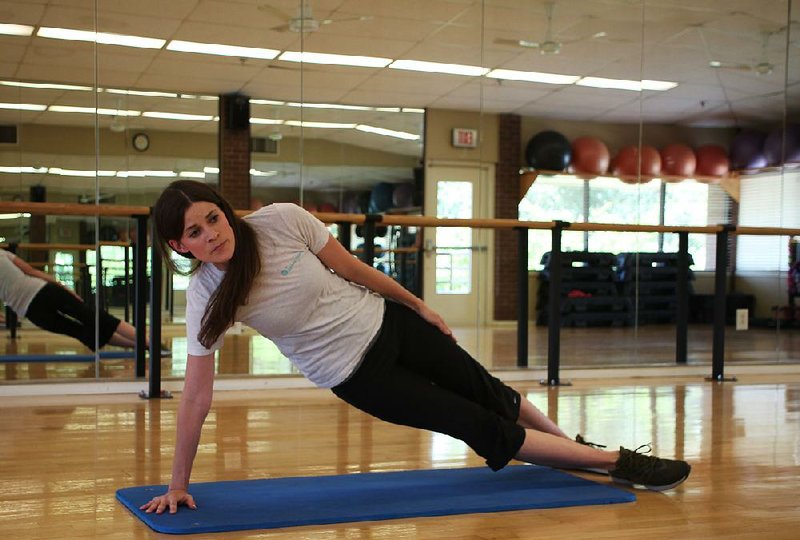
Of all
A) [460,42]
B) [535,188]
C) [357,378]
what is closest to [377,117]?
[460,42]

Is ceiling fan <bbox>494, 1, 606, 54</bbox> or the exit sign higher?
ceiling fan <bbox>494, 1, 606, 54</bbox>

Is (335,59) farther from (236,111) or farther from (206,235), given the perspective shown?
(206,235)

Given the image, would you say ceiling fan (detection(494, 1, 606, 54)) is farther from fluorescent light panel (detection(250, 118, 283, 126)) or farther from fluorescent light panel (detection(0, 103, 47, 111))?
fluorescent light panel (detection(0, 103, 47, 111))

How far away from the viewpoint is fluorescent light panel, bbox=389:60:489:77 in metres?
5.57

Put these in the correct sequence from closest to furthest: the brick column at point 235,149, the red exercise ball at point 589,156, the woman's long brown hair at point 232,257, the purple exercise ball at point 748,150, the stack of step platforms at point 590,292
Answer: the woman's long brown hair at point 232,257 → the brick column at point 235,149 → the stack of step platforms at point 590,292 → the red exercise ball at point 589,156 → the purple exercise ball at point 748,150

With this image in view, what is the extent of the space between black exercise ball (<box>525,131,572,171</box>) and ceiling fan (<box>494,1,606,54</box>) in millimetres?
535

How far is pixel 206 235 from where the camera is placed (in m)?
2.08

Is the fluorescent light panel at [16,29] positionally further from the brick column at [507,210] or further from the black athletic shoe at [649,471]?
the black athletic shoe at [649,471]

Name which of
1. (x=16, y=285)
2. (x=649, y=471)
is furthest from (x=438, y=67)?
(x=649, y=471)

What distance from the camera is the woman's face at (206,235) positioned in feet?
6.77

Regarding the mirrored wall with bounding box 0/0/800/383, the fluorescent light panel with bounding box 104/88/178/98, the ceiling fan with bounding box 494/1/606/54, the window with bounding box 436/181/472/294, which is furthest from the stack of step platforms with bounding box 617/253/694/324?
the fluorescent light panel with bounding box 104/88/178/98

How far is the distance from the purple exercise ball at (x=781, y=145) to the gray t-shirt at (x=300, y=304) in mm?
5114

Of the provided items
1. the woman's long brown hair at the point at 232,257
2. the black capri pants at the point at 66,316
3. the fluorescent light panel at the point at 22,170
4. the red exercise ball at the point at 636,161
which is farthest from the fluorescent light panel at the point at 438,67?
the woman's long brown hair at the point at 232,257

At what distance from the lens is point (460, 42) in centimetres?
571
